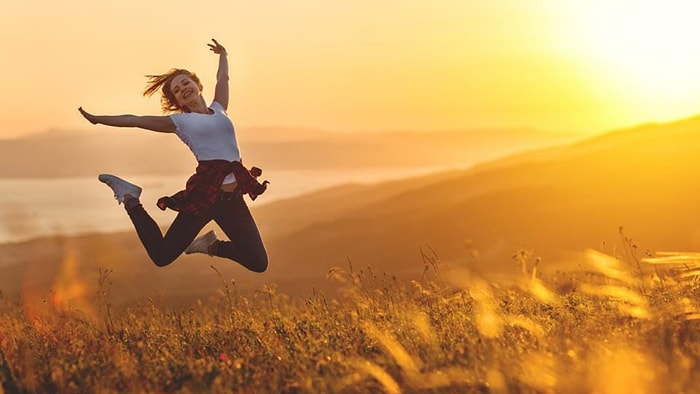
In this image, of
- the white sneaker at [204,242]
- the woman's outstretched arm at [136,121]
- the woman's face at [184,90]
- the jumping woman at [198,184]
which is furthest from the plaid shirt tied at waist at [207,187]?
the white sneaker at [204,242]

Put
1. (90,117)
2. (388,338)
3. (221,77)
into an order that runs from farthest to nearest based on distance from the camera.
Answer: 1. (221,77)
2. (90,117)
3. (388,338)

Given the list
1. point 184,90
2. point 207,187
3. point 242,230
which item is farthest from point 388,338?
point 184,90

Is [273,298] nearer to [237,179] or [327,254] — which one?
[237,179]

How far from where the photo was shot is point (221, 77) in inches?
439

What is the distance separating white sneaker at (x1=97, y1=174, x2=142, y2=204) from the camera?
35.3ft

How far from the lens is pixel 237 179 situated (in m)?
10.3

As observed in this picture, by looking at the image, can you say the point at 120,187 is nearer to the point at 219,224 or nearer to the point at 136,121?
the point at 136,121

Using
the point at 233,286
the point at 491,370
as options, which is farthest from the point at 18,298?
the point at 491,370

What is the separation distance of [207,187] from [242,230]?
22.7 inches

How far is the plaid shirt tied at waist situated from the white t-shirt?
67mm

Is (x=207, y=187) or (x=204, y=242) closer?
(x=207, y=187)

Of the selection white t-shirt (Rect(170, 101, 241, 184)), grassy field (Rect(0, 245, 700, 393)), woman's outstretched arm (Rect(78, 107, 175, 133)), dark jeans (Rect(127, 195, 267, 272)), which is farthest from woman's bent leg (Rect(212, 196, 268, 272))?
woman's outstretched arm (Rect(78, 107, 175, 133))

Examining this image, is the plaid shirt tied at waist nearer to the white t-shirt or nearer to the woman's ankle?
the white t-shirt

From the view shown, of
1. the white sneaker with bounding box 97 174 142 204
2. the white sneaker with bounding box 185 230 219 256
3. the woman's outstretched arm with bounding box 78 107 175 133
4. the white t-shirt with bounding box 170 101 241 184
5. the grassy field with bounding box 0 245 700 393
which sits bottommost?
the grassy field with bounding box 0 245 700 393
